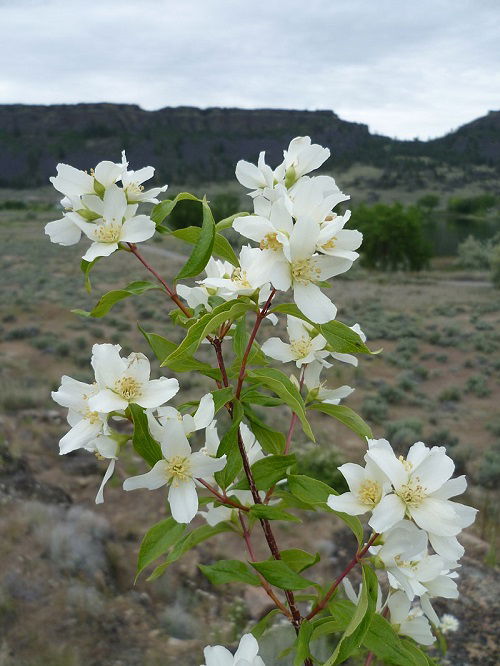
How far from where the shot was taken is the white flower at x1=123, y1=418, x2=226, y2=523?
128 centimetres

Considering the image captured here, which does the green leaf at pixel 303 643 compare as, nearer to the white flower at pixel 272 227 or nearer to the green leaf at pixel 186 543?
the green leaf at pixel 186 543

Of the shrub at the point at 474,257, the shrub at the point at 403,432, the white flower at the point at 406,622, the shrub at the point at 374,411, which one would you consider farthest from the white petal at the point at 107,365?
the shrub at the point at 474,257

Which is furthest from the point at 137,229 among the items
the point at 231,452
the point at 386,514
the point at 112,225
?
the point at 386,514

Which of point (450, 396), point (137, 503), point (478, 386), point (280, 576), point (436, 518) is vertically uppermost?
point (436, 518)

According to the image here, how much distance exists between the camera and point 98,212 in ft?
4.65

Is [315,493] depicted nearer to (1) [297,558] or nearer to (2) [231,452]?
(2) [231,452]

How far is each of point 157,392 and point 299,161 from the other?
0.67 metres

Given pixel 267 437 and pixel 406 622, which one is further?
pixel 406 622

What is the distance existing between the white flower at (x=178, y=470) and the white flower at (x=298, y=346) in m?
0.44

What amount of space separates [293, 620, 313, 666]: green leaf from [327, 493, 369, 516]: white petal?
36cm

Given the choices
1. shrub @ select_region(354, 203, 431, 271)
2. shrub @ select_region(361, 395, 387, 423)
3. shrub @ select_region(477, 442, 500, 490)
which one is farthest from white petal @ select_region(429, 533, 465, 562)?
shrub @ select_region(354, 203, 431, 271)

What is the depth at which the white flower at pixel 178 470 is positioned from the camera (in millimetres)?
1279

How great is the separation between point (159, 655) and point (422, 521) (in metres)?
3.57

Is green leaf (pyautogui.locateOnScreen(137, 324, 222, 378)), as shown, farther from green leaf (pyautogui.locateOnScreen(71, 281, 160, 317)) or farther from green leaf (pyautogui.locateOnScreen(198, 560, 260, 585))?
green leaf (pyautogui.locateOnScreen(198, 560, 260, 585))
